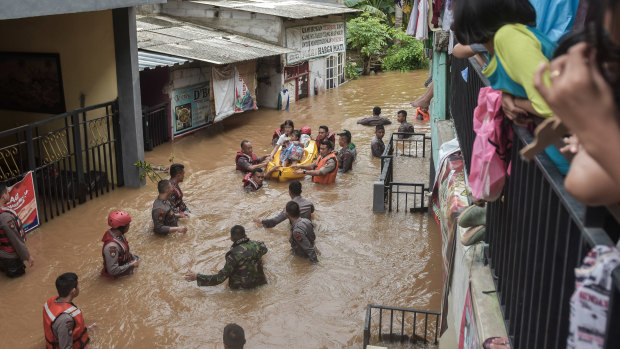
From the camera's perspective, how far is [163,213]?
1005cm

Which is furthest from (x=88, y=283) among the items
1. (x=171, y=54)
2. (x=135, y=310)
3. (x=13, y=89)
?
(x=171, y=54)

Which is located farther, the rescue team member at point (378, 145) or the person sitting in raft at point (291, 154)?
the rescue team member at point (378, 145)

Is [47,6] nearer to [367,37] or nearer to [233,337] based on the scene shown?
[233,337]

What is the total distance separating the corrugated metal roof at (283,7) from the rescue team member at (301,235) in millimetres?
13778

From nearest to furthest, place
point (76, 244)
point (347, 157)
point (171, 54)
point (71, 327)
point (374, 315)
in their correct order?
point (71, 327) < point (374, 315) < point (76, 244) < point (347, 157) < point (171, 54)

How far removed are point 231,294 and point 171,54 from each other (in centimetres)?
966

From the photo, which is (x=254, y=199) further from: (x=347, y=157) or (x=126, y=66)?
(x=126, y=66)

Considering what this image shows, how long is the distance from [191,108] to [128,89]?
20.0ft

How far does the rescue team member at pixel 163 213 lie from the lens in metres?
9.98

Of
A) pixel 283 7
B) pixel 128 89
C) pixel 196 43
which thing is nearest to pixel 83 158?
pixel 128 89

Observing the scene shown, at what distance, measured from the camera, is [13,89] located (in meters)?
13.6

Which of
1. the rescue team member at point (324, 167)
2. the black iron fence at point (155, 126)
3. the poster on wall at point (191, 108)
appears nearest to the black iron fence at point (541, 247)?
the rescue team member at point (324, 167)

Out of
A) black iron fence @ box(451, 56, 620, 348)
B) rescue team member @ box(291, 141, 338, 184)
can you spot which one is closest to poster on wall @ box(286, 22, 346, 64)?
rescue team member @ box(291, 141, 338, 184)

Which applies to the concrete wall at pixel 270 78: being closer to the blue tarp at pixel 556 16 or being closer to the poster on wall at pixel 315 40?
the poster on wall at pixel 315 40
